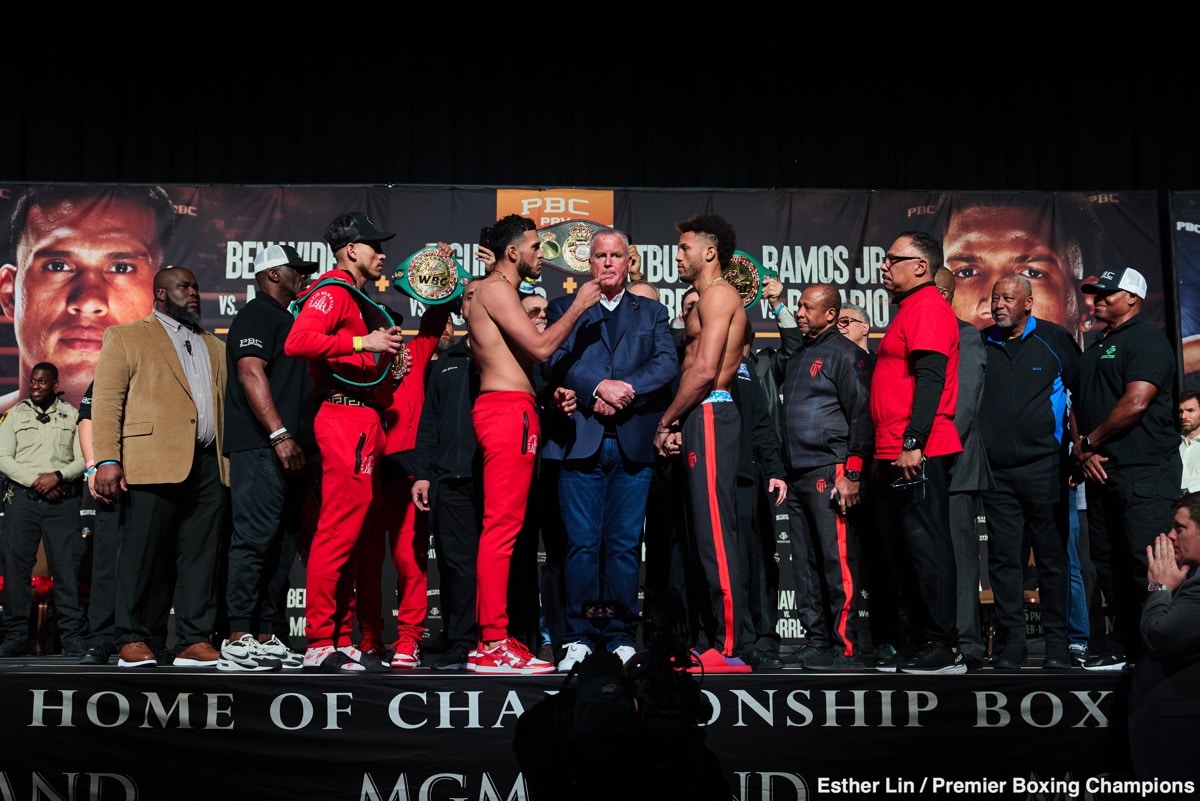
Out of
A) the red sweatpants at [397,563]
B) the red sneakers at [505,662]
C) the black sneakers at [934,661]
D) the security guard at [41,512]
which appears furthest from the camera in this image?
the security guard at [41,512]

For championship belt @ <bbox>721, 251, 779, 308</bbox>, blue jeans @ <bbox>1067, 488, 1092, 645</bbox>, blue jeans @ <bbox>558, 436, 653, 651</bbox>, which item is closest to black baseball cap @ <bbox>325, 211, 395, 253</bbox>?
blue jeans @ <bbox>558, 436, 653, 651</bbox>

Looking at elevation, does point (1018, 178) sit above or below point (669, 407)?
above

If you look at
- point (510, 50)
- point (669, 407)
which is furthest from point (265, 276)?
point (510, 50)

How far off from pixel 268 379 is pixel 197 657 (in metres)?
1.21

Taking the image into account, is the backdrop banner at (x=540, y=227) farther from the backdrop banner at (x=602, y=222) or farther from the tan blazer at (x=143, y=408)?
the tan blazer at (x=143, y=408)

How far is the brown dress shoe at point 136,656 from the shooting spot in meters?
4.67

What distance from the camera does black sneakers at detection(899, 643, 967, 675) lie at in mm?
4582

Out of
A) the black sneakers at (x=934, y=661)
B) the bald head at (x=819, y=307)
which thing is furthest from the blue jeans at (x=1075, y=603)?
the bald head at (x=819, y=307)

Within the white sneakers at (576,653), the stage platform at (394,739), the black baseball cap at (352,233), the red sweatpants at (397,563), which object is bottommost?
the stage platform at (394,739)

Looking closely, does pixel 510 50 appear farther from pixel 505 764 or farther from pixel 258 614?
pixel 505 764

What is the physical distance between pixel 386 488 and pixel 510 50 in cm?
547

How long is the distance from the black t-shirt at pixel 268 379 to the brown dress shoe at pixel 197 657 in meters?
0.85

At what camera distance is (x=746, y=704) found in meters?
4.36

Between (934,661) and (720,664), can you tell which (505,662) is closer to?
(720,664)
